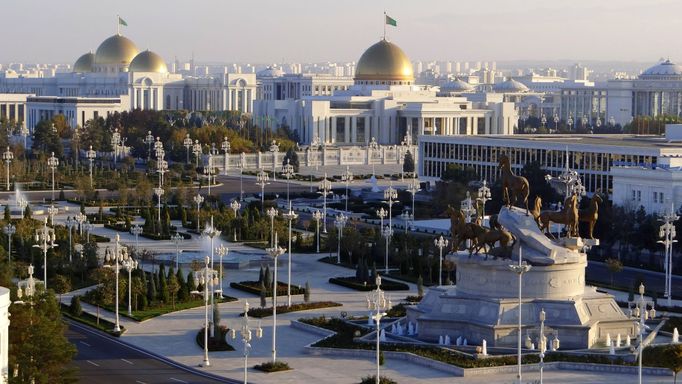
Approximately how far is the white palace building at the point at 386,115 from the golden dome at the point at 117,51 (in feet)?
101

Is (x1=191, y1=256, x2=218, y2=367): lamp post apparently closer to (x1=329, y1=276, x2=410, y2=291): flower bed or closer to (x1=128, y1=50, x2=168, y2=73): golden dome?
(x1=329, y1=276, x2=410, y2=291): flower bed

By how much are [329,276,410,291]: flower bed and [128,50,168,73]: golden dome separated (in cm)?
11010

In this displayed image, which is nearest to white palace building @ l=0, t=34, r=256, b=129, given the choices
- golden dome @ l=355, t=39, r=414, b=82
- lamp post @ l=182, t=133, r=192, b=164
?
golden dome @ l=355, t=39, r=414, b=82

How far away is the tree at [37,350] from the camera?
3466cm

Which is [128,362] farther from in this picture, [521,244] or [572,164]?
[572,164]

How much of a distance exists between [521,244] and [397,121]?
91.1 meters

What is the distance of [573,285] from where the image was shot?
4375 centimetres

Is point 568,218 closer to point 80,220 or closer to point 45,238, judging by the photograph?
point 45,238

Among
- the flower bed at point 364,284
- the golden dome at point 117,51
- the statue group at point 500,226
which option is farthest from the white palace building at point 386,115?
the statue group at point 500,226

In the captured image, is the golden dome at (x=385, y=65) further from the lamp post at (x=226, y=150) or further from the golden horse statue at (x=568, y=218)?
the golden horse statue at (x=568, y=218)

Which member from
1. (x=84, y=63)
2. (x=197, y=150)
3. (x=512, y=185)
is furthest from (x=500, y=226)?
(x=84, y=63)

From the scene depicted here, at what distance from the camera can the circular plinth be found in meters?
43.2

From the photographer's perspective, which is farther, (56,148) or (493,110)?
(493,110)

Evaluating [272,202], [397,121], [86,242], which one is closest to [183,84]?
[397,121]
